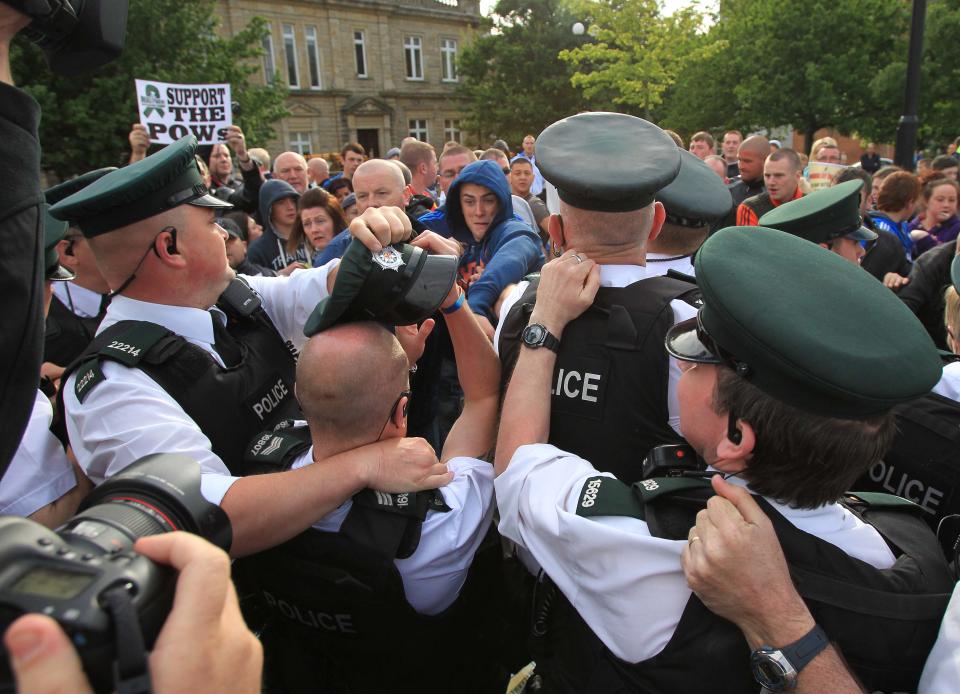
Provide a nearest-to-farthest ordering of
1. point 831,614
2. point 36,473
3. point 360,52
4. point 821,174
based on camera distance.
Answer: point 831,614 < point 36,473 < point 821,174 < point 360,52

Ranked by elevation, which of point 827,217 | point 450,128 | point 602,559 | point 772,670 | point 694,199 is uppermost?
point 450,128

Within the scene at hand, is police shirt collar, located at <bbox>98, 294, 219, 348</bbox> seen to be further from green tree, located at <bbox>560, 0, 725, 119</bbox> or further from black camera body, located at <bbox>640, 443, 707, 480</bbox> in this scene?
green tree, located at <bbox>560, 0, 725, 119</bbox>

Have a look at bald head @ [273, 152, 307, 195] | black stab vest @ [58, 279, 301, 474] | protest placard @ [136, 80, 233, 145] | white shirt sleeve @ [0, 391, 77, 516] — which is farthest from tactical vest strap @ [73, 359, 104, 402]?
protest placard @ [136, 80, 233, 145]

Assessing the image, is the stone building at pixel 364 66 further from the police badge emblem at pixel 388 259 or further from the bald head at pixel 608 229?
the police badge emblem at pixel 388 259

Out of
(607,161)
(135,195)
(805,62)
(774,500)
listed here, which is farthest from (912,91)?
(805,62)

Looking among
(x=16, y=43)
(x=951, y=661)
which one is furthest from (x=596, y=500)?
(x=16, y=43)

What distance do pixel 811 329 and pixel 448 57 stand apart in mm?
42279

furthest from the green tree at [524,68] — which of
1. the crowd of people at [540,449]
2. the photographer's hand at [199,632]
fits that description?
the photographer's hand at [199,632]

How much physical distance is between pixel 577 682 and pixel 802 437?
2.61 ft

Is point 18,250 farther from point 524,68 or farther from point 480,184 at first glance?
point 524,68

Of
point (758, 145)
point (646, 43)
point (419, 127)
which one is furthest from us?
point (419, 127)

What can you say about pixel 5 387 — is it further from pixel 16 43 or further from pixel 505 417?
pixel 16 43

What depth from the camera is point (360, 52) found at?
1428 inches

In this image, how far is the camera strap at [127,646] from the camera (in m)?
0.71
